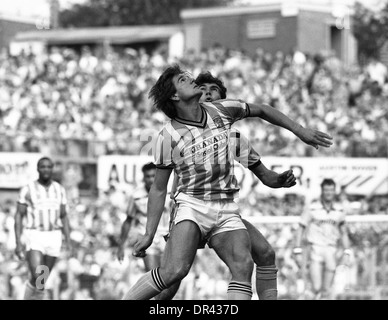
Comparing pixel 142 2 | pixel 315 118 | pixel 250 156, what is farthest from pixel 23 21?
pixel 250 156

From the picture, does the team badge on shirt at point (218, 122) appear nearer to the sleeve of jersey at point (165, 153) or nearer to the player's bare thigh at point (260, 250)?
the sleeve of jersey at point (165, 153)

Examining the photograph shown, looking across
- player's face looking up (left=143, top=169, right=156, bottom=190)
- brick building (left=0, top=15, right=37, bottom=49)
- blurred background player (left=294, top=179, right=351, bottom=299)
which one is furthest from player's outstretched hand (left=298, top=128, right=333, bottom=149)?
brick building (left=0, top=15, right=37, bottom=49)

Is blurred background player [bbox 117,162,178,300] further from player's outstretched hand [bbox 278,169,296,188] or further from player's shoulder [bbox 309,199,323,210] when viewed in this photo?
player's outstretched hand [bbox 278,169,296,188]

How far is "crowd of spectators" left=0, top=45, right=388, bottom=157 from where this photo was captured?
2181 centimetres

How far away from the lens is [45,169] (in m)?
12.8

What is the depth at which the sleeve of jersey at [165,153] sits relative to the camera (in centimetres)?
834

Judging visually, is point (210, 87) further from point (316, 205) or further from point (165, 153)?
point (316, 205)

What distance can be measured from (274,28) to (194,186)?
29.9 m

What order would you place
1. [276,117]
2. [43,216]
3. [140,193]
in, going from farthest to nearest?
[43,216], [140,193], [276,117]

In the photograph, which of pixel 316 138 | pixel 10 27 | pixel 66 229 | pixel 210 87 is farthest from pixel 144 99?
pixel 10 27

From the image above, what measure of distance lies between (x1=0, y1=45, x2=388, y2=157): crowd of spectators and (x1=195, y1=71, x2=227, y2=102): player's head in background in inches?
443

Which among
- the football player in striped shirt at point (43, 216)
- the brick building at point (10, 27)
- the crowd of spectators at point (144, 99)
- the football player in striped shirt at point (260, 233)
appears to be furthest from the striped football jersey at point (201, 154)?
the brick building at point (10, 27)

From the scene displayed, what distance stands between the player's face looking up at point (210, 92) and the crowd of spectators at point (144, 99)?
1126 cm
